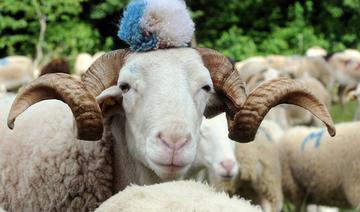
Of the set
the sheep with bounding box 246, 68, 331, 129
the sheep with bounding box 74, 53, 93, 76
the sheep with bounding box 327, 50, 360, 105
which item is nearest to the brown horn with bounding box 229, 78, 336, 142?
the sheep with bounding box 246, 68, 331, 129

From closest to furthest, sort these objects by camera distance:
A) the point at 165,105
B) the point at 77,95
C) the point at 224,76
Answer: the point at 165,105 < the point at 77,95 < the point at 224,76

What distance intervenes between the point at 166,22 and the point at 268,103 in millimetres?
577

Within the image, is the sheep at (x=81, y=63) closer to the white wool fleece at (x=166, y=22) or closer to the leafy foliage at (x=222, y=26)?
the leafy foliage at (x=222, y=26)

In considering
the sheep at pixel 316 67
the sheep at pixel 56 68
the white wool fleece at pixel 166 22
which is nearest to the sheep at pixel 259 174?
the sheep at pixel 56 68

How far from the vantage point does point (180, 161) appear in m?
3.32

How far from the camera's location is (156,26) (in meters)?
3.71

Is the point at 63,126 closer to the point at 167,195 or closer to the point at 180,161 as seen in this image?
the point at 180,161

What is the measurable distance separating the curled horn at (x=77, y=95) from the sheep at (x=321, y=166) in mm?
3751

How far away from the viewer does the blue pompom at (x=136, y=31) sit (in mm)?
3693

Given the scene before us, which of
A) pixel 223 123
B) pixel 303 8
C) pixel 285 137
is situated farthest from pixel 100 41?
pixel 223 123

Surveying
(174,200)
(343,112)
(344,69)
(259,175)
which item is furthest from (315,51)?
(174,200)

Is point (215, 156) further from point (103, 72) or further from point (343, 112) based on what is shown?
point (343, 112)

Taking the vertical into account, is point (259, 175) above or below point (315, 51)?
above

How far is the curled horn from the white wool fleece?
285 mm
